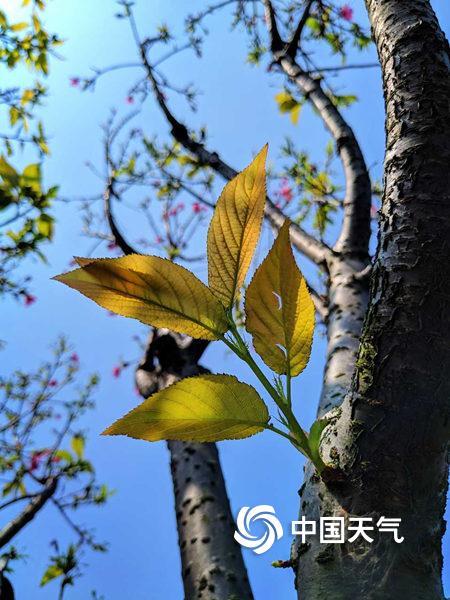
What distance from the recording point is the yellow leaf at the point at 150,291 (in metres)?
0.49

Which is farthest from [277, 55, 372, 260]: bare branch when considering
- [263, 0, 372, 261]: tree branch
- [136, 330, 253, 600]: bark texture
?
[136, 330, 253, 600]: bark texture

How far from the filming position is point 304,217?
2811 millimetres

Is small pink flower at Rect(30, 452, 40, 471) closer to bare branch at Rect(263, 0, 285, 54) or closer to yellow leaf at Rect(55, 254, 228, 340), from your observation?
bare branch at Rect(263, 0, 285, 54)

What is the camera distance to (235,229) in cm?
51

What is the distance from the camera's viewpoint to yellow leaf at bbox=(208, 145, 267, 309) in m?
0.50

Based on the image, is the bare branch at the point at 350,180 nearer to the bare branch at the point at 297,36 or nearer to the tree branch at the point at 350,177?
the tree branch at the point at 350,177

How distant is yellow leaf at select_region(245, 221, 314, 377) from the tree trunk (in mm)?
78

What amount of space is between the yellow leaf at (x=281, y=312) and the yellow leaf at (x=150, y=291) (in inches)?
1.4

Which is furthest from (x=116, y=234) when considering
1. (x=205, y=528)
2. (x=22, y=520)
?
(x=205, y=528)

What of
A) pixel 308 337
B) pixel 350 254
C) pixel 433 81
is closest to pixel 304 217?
pixel 350 254

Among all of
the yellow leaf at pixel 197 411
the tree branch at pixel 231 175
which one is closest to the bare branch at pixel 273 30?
the tree branch at pixel 231 175

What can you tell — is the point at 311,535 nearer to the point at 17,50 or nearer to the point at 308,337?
the point at 308,337

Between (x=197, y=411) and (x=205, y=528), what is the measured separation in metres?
0.65

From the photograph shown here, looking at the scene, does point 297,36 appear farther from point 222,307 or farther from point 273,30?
point 222,307
